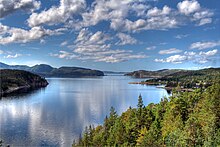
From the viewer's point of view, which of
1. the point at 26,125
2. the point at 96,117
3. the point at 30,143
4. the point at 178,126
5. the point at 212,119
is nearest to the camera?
the point at 212,119

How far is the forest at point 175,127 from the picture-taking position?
110 ft

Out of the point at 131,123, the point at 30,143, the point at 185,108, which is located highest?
the point at 185,108

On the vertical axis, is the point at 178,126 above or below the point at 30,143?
above

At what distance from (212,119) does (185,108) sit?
600 inches

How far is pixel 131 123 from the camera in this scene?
54.2 m

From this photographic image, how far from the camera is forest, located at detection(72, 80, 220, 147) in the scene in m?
33.6

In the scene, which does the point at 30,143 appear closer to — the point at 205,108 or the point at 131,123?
the point at 131,123

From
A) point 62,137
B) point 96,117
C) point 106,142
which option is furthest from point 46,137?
point 96,117

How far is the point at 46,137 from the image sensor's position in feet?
217

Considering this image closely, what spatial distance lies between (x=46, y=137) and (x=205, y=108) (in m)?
41.5

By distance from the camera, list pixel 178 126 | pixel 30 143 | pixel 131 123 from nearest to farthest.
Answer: pixel 178 126 < pixel 131 123 < pixel 30 143

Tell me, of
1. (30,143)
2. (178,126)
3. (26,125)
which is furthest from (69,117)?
(178,126)

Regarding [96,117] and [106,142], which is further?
[96,117]

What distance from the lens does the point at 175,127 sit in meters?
40.2
